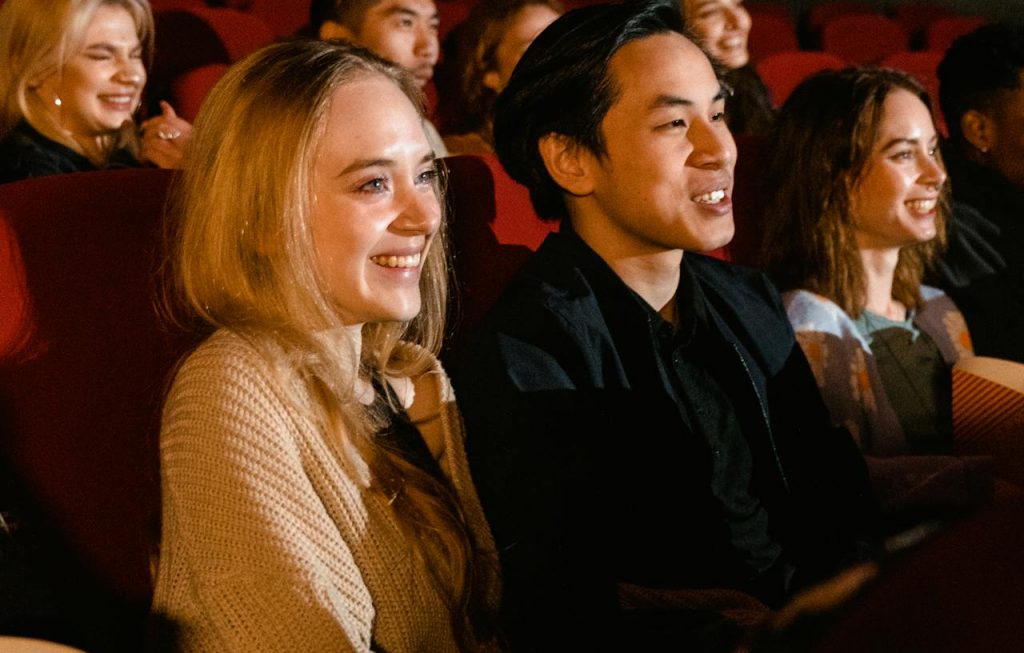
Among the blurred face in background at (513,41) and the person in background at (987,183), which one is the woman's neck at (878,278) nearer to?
the person in background at (987,183)

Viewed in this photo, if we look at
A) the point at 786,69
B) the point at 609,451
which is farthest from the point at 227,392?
the point at 786,69

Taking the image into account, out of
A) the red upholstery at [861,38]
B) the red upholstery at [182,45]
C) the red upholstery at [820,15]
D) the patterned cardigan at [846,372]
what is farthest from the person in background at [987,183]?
the red upholstery at [820,15]

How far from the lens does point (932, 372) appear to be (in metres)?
1.24

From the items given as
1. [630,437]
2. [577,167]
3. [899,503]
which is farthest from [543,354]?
[899,503]

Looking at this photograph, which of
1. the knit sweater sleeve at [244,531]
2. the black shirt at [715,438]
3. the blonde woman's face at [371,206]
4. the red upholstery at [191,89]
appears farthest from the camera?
the red upholstery at [191,89]

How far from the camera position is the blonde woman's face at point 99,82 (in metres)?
1.42

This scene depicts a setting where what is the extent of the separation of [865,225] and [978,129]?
483 mm

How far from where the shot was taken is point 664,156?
0.92 metres

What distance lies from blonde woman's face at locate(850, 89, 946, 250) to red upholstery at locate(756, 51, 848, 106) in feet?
3.33

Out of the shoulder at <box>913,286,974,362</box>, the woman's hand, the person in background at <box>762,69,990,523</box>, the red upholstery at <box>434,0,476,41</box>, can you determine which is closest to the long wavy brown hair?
the person in background at <box>762,69,990,523</box>

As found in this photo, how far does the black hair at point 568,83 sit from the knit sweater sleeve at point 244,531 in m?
0.38

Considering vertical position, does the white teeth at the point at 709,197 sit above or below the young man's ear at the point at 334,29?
below

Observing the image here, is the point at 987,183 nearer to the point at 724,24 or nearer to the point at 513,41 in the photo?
the point at 724,24

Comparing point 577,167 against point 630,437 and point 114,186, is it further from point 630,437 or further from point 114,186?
point 114,186
